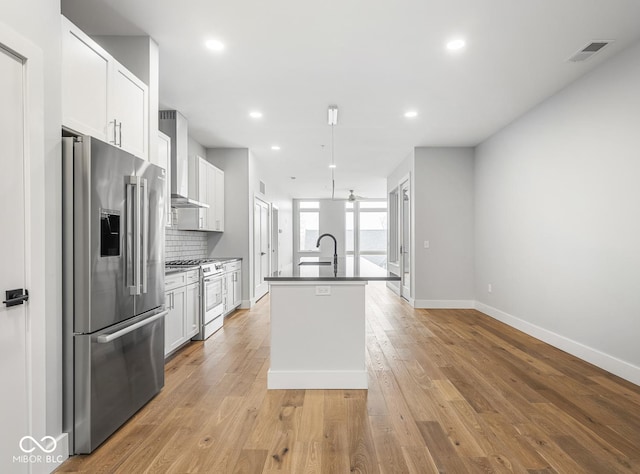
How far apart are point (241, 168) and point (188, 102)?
203cm

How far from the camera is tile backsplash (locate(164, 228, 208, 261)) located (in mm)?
4667

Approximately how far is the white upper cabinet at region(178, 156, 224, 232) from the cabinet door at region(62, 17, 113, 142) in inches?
98.5

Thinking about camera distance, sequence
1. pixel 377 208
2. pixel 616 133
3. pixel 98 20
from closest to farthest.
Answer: pixel 98 20, pixel 616 133, pixel 377 208

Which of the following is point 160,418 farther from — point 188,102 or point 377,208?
point 377,208

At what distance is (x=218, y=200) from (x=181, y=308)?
243 cm

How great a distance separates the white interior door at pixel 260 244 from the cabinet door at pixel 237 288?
484 millimetres

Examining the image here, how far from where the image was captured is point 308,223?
13359 mm

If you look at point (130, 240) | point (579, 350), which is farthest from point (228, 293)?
point (579, 350)

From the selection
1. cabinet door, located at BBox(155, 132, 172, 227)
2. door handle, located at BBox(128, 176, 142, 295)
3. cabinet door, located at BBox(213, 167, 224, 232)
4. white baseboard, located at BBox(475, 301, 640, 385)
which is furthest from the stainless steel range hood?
white baseboard, located at BBox(475, 301, 640, 385)

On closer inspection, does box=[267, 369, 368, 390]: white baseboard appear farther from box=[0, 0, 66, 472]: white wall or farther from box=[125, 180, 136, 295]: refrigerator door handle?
box=[0, 0, 66, 472]: white wall

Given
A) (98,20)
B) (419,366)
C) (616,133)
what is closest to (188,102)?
(98,20)

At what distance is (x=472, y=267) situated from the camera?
600 centimetres

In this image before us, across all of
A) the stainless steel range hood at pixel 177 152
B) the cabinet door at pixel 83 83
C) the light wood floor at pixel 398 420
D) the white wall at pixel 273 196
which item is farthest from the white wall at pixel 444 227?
the cabinet door at pixel 83 83

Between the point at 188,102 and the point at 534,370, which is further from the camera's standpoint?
the point at 188,102
